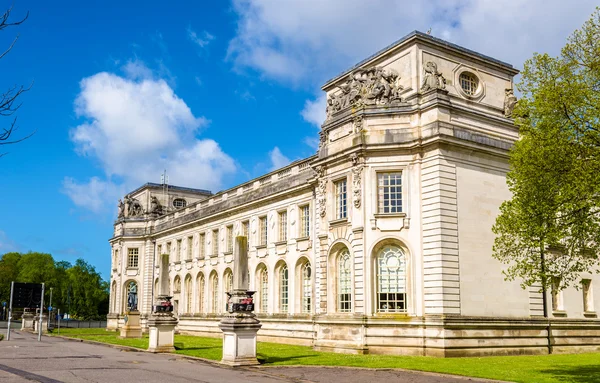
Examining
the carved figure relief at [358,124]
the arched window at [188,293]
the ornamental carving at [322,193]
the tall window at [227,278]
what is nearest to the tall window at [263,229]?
the tall window at [227,278]

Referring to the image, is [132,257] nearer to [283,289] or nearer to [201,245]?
[201,245]

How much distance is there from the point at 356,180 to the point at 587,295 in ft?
48.0

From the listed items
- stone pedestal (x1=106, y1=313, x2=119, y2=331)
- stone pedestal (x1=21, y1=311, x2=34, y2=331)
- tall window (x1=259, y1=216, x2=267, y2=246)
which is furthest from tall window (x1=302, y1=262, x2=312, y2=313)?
stone pedestal (x1=21, y1=311, x2=34, y2=331)

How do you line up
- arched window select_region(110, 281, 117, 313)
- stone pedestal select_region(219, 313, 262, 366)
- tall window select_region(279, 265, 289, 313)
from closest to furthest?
stone pedestal select_region(219, 313, 262, 366), tall window select_region(279, 265, 289, 313), arched window select_region(110, 281, 117, 313)

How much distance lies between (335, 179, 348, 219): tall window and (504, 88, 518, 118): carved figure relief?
9724 mm

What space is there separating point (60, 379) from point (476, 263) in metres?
19.0

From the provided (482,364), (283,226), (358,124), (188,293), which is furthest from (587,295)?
(188,293)

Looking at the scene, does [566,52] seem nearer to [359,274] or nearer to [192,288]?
[359,274]

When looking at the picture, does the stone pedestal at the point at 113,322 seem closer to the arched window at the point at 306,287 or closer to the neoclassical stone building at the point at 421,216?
the arched window at the point at 306,287

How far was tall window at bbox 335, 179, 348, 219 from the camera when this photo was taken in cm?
3219

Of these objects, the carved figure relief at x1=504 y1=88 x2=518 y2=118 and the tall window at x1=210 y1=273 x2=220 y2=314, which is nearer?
the carved figure relief at x1=504 y1=88 x2=518 y2=118

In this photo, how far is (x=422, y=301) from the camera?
94.2 ft

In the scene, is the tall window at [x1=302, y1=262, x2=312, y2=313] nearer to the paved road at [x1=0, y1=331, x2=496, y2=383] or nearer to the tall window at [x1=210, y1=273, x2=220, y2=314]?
the tall window at [x1=210, y1=273, x2=220, y2=314]

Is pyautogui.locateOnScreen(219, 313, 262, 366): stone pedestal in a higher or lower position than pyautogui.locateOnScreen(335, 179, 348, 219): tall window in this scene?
lower
